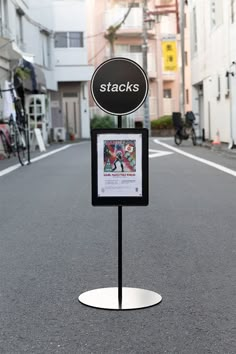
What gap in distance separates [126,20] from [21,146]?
29418 mm

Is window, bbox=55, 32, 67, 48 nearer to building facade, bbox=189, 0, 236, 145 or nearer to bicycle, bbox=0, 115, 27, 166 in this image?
building facade, bbox=189, 0, 236, 145

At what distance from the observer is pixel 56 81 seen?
1473 inches

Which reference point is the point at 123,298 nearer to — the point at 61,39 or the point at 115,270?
the point at 115,270

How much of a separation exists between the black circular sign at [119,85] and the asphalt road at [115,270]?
4.95 ft

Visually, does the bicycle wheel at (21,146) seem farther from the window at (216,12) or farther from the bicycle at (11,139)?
the window at (216,12)

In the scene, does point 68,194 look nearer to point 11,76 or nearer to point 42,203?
point 42,203

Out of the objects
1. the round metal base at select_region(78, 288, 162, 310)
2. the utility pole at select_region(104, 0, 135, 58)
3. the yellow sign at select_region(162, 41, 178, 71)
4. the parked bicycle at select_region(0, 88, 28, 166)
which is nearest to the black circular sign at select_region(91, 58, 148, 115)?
the round metal base at select_region(78, 288, 162, 310)

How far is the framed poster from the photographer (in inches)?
183

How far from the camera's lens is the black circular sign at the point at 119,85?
4.79 metres

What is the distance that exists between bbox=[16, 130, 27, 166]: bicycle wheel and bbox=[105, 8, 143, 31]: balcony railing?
85.7 feet

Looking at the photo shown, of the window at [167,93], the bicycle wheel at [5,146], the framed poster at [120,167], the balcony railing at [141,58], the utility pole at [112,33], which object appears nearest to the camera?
the framed poster at [120,167]

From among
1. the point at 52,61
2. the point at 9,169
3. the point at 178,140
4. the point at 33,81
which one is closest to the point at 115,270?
the point at 9,169

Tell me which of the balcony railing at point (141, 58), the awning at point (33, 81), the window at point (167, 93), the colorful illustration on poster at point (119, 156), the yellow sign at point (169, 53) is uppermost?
the balcony railing at point (141, 58)

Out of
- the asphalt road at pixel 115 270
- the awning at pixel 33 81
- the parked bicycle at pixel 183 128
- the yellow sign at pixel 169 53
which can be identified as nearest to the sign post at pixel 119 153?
the asphalt road at pixel 115 270
